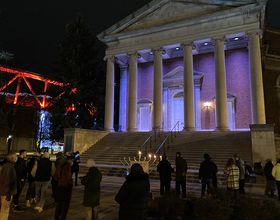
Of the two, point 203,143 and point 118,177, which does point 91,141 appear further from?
point 203,143

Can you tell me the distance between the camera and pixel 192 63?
2184cm

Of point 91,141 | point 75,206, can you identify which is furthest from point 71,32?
point 75,206

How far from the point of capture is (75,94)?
24.8 metres

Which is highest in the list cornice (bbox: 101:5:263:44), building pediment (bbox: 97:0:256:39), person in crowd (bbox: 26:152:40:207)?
building pediment (bbox: 97:0:256:39)

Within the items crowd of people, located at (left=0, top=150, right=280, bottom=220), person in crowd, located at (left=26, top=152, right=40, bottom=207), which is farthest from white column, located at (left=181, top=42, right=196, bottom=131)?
person in crowd, located at (left=26, top=152, right=40, bottom=207)

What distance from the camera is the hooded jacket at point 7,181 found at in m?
5.13

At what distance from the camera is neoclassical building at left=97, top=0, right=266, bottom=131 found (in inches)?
774

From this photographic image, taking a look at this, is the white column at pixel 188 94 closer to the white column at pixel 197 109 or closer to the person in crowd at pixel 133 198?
the white column at pixel 197 109

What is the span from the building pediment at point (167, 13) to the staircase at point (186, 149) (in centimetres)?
1076

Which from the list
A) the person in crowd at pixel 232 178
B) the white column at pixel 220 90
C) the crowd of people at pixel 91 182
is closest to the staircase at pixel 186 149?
the white column at pixel 220 90

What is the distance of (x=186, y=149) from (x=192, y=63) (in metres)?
9.19

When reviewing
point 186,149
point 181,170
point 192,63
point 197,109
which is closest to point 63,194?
point 181,170

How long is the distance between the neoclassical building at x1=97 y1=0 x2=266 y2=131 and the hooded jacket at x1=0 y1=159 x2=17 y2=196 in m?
16.5

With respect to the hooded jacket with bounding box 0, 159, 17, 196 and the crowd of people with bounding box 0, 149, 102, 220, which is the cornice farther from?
the hooded jacket with bounding box 0, 159, 17, 196
